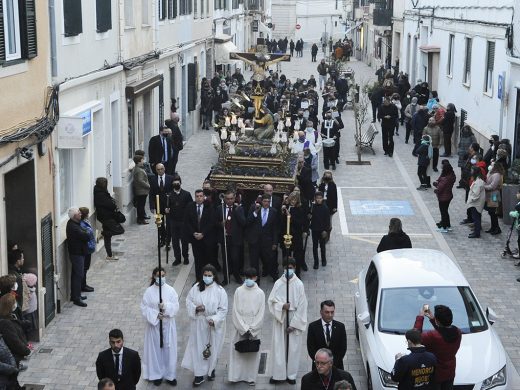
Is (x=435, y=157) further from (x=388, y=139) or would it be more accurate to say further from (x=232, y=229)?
(x=232, y=229)

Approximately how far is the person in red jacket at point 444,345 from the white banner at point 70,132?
273 inches

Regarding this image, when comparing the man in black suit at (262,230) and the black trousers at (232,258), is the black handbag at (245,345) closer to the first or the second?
the man in black suit at (262,230)

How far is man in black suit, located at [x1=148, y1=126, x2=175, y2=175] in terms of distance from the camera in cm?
2236

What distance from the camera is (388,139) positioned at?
28.8 metres

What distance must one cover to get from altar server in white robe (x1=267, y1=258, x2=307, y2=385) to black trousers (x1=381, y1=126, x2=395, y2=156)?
57.0 ft

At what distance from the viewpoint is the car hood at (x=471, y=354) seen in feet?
33.5

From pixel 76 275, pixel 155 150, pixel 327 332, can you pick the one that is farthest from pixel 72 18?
pixel 327 332

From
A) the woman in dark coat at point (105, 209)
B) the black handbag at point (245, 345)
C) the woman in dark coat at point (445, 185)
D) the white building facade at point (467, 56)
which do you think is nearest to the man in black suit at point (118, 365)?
the black handbag at point (245, 345)

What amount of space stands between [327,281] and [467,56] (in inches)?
635

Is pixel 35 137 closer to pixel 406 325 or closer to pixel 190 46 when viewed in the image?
pixel 406 325

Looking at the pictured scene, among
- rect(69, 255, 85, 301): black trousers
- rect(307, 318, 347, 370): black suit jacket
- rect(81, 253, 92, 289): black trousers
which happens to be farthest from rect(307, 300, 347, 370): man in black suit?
rect(81, 253, 92, 289): black trousers

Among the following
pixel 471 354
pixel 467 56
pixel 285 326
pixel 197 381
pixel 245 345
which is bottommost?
pixel 197 381

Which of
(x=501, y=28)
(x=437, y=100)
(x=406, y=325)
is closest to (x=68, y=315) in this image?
(x=406, y=325)

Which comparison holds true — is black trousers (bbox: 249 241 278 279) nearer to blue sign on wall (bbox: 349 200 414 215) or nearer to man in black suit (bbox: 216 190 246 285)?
man in black suit (bbox: 216 190 246 285)
